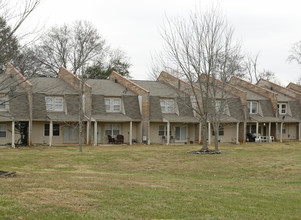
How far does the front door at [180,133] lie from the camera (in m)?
40.4

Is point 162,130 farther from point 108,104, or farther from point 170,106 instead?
point 108,104

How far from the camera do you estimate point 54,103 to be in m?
36.3

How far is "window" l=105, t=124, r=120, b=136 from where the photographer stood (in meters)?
38.2

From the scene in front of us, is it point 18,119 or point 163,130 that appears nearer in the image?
point 18,119

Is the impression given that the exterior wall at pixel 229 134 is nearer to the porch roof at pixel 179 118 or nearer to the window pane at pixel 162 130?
the porch roof at pixel 179 118

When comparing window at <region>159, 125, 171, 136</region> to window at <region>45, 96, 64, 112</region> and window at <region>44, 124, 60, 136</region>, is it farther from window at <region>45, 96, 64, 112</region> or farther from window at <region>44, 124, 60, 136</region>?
window at <region>44, 124, 60, 136</region>

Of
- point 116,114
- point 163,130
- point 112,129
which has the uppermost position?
point 116,114

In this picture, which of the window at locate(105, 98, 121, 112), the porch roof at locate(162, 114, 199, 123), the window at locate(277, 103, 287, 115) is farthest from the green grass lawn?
the window at locate(277, 103, 287, 115)

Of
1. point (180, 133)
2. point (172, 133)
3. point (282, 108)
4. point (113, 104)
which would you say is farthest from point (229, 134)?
point (113, 104)

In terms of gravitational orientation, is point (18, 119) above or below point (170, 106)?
below

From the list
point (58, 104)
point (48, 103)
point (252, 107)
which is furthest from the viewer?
point (252, 107)

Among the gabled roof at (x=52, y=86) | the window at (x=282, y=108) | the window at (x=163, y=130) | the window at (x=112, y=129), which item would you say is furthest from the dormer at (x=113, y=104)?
the window at (x=282, y=108)

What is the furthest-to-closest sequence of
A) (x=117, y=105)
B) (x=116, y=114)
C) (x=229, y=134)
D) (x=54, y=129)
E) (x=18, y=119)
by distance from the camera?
(x=229, y=134) < (x=117, y=105) < (x=116, y=114) < (x=54, y=129) < (x=18, y=119)

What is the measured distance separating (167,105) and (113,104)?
5.29m
